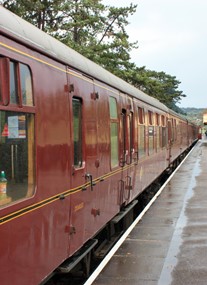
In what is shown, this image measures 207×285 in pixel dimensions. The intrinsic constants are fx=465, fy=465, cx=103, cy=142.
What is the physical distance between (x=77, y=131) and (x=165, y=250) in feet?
8.74

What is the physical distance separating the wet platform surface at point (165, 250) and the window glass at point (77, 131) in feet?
4.85

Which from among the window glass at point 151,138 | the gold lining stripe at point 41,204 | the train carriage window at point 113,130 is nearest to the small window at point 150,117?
the window glass at point 151,138

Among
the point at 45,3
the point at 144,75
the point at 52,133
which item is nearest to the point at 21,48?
the point at 52,133

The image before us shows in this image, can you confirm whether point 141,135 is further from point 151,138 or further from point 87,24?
point 87,24

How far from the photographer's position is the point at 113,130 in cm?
735

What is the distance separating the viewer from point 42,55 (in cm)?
418

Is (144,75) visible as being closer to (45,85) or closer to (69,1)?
(69,1)

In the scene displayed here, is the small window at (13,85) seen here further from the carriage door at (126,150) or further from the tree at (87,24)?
the tree at (87,24)

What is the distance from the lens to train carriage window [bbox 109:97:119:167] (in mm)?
7205

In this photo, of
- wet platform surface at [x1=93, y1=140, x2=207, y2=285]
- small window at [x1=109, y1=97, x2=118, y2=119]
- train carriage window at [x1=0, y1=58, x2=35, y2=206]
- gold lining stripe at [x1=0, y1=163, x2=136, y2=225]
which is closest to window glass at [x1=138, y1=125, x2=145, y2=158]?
wet platform surface at [x1=93, y1=140, x2=207, y2=285]

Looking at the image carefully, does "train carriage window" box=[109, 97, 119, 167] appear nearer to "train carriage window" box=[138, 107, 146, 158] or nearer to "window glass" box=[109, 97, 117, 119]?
"window glass" box=[109, 97, 117, 119]

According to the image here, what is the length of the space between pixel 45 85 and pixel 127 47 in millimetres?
26925

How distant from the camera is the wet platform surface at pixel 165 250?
563 cm

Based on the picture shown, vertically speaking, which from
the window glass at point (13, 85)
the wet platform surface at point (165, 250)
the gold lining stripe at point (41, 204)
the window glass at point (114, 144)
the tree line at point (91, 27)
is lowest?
the wet platform surface at point (165, 250)
